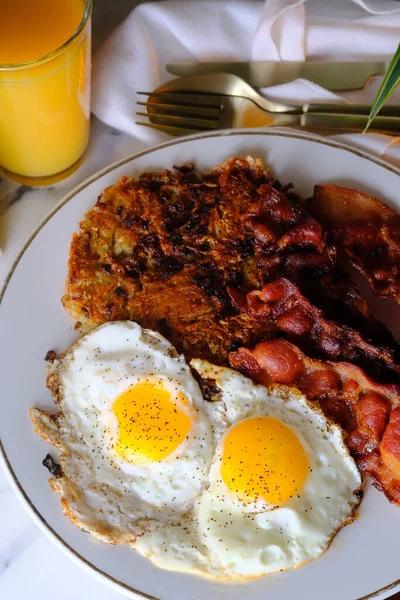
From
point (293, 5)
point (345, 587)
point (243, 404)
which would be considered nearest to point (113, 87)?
point (293, 5)

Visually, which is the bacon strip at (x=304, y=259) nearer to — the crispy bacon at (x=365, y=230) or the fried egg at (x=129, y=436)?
the crispy bacon at (x=365, y=230)

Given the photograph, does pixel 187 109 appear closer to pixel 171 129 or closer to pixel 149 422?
pixel 171 129

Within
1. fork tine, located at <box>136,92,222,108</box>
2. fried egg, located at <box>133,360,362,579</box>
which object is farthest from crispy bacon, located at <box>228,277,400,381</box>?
fork tine, located at <box>136,92,222,108</box>

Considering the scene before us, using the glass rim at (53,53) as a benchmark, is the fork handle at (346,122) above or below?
below

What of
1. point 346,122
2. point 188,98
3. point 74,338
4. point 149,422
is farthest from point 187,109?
point 149,422

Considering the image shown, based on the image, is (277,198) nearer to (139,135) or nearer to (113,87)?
(139,135)

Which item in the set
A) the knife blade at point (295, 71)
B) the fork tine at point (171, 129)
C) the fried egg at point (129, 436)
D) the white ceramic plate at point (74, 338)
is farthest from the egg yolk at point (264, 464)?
the knife blade at point (295, 71)
